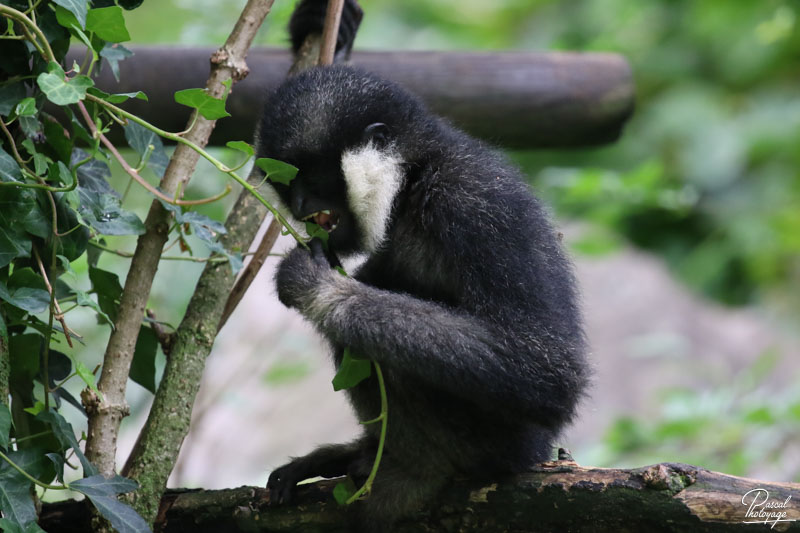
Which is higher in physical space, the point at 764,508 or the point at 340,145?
the point at 340,145

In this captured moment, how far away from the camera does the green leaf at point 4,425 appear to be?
1792 mm

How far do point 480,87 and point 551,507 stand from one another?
229 centimetres

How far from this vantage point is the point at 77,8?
A: 1.82m

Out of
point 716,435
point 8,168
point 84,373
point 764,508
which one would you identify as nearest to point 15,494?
point 84,373

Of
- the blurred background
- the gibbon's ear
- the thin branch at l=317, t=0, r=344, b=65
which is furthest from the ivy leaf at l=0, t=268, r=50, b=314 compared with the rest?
the blurred background

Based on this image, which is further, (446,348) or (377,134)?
(377,134)

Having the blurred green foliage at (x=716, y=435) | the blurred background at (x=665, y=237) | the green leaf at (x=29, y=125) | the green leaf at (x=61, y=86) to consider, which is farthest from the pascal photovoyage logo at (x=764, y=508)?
the blurred background at (x=665, y=237)

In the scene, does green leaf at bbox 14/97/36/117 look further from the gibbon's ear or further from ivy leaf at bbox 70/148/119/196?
the gibbon's ear

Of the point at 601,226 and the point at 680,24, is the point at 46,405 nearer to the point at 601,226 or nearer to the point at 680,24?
the point at 601,226

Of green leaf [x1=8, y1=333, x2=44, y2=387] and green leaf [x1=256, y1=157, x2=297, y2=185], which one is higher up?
green leaf [x1=256, y1=157, x2=297, y2=185]

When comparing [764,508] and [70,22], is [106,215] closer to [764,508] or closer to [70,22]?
[70,22]

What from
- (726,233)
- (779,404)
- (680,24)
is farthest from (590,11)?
(779,404)

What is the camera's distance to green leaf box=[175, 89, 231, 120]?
201cm

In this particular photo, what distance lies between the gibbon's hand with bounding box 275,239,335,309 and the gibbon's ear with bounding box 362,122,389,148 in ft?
1.08
